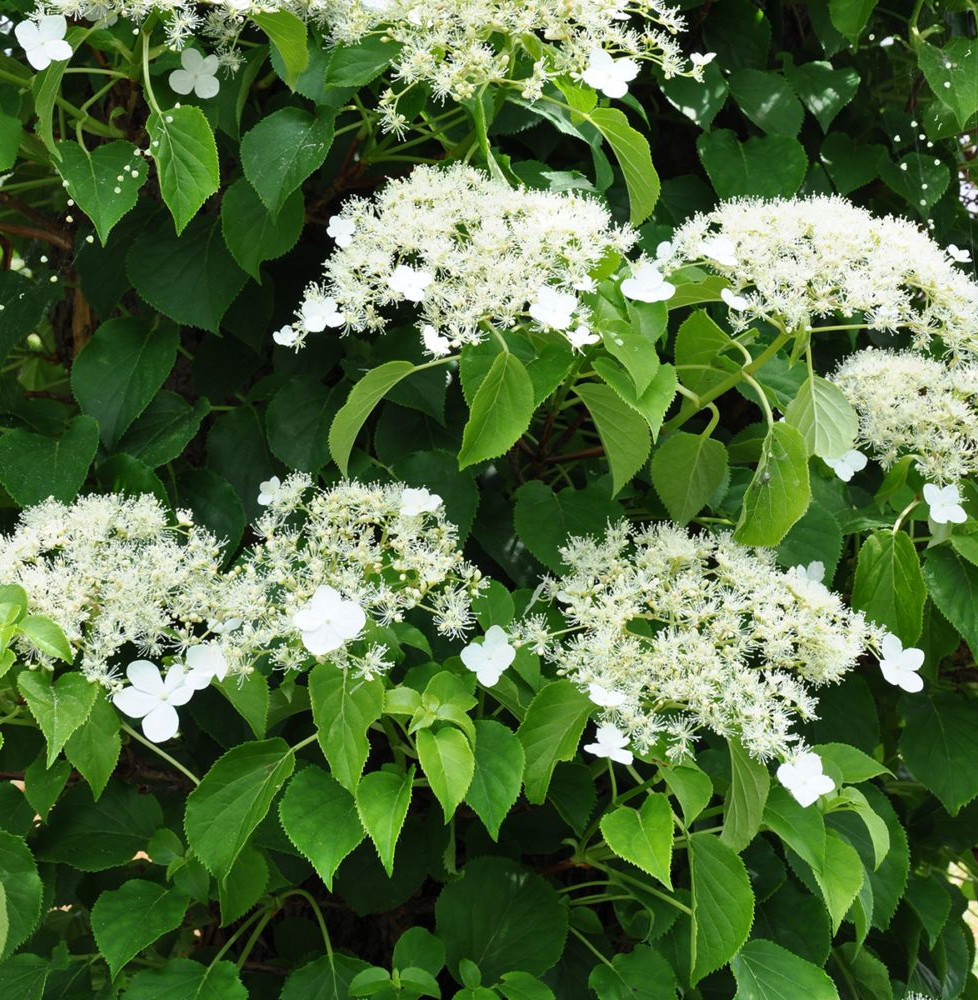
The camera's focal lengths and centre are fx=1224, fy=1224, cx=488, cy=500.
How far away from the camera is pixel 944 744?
1.48m

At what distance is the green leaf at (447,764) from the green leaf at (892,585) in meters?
0.50

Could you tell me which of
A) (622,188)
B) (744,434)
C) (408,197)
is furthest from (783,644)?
(622,188)

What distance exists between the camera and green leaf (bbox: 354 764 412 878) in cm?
97

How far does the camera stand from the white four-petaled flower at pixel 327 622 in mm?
986

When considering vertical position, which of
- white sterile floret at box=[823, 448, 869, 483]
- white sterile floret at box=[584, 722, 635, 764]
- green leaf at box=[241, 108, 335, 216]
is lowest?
white sterile floret at box=[584, 722, 635, 764]

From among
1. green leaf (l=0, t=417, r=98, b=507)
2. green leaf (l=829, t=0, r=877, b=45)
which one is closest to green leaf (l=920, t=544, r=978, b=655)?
green leaf (l=0, t=417, r=98, b=507)

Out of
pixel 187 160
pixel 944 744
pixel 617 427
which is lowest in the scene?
pixel 944 744

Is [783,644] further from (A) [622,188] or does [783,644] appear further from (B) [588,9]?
(A) [622,188]

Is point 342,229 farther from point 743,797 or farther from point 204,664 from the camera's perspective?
point 743,797

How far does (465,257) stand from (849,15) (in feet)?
2.58

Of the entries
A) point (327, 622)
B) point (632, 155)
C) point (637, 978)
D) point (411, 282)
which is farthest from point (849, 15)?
point (637, 978)

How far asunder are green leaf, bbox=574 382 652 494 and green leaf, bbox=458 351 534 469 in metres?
0.14

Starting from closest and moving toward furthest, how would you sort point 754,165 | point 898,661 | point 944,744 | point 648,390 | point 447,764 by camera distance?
point 447,764
point 648,390
point 898,661
point 944,744
point 754,165

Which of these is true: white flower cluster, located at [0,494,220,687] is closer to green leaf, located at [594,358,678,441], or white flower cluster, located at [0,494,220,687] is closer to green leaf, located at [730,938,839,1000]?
green leaf, located at [594,358,678,441]
